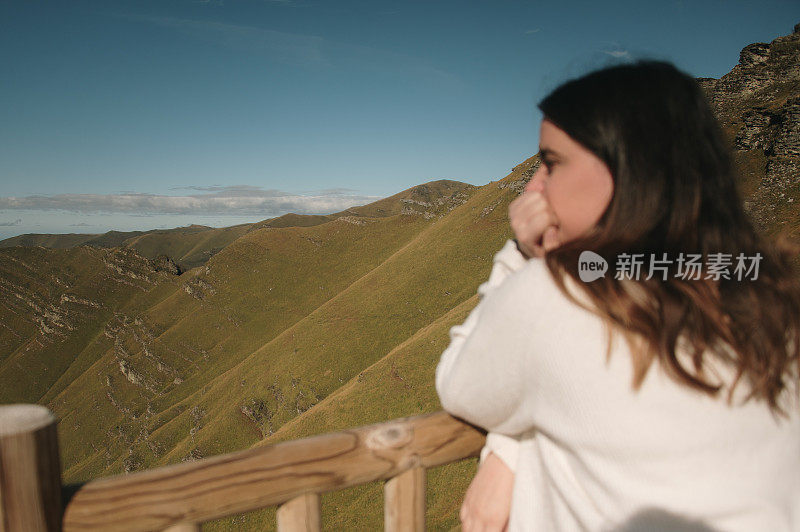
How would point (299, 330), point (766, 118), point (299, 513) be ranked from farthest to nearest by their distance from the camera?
point (299, 330) → point (766, 118) → point (299, 513)

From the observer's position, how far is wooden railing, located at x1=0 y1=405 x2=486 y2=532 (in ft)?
5.52

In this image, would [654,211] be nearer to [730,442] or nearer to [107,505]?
[730,442]

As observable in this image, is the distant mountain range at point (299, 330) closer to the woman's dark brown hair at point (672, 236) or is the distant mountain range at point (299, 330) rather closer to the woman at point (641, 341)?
the woman's dark brown hair at point (672, 236)

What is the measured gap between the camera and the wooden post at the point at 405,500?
8.29ft

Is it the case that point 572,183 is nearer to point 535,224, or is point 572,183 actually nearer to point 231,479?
point 535,224

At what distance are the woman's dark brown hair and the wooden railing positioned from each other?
4.08 feet

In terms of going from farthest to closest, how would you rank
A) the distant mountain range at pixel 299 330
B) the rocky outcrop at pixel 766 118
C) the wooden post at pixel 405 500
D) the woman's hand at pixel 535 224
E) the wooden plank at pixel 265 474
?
1. the rocky outcrop at pixel 766 118
2. the distant mountain range at pixel 299 330
3. the wooden post at pixel 405 500
4. the woman's hand at pixel 535 224
5. the wooden plank at pixel 265 474

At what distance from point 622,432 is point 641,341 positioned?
0.34m

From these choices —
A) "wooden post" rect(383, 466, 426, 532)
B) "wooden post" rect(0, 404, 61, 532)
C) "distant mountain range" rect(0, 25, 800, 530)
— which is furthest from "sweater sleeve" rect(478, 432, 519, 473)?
"wooden post" rect(0, 404, 61, 532)

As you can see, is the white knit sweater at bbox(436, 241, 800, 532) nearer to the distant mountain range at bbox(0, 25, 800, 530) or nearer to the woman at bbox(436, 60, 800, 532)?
the woman at bbox(436, 60, 800, 532)

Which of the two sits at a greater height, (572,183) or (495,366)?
(572,183)

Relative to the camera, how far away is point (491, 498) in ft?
7.15

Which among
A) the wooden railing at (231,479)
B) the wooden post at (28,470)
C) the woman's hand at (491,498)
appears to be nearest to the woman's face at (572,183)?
the woman's hand at (491,498)

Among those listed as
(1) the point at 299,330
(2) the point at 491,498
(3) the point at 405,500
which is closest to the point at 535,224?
(2) the point at 491,498
